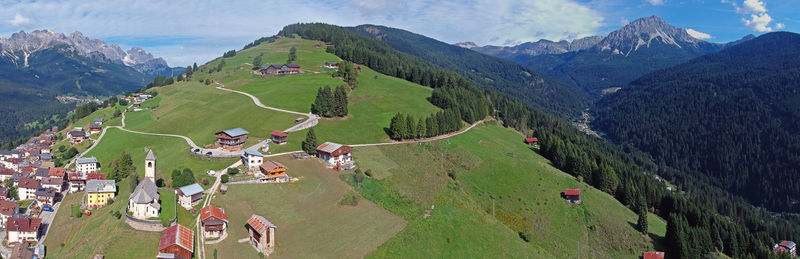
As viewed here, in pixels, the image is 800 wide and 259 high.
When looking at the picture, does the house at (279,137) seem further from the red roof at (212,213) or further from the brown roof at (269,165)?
the red roof at (212,213)

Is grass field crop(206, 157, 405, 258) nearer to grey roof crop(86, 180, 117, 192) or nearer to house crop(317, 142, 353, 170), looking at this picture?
house crop(317, 142, 353, 170)

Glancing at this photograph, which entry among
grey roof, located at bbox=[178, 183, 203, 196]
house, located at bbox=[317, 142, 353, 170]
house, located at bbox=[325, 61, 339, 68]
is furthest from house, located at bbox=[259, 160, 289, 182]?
house, located at bbox=[325, 61, 339, 68]

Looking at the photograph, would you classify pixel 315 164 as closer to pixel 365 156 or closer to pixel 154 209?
pixel 365 156

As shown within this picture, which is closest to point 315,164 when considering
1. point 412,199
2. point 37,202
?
point 412,199

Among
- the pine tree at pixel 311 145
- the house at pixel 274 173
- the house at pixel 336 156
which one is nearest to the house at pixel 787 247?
the house at pixel 336 156

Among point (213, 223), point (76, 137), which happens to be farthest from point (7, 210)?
point (213, 223)
